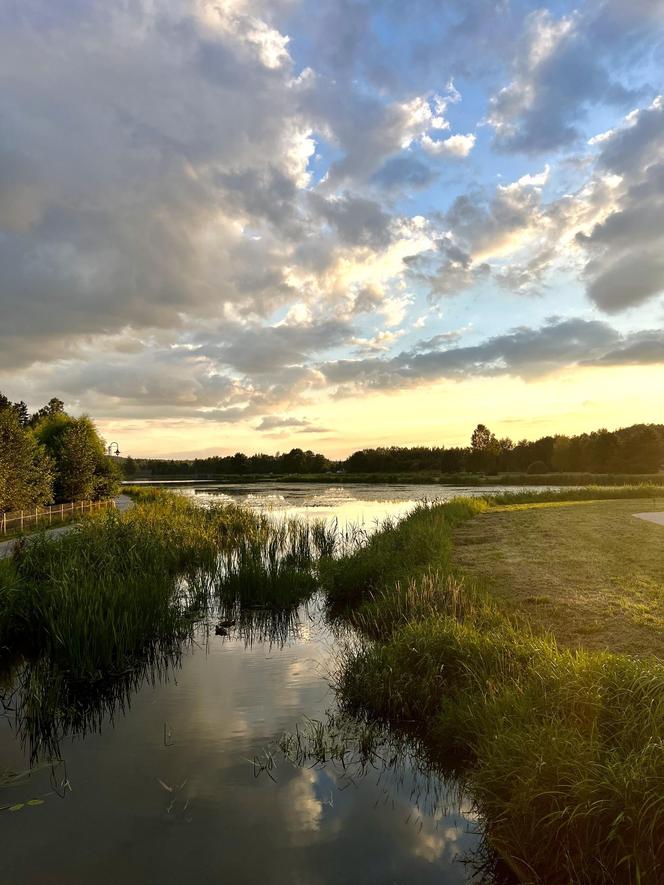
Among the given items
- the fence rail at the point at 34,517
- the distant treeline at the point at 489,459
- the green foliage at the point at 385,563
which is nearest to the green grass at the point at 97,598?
the green foliage at the point at 385,563

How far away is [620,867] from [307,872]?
6.87 ft

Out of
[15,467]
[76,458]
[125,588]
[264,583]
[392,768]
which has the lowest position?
[392,768]

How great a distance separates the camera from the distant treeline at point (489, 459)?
8188 centimetres

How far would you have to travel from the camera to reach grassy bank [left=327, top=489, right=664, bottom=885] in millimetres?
3555

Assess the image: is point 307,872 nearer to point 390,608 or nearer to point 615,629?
point 390,608

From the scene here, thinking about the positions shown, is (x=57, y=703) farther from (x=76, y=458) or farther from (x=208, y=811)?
(x=76, y=458)

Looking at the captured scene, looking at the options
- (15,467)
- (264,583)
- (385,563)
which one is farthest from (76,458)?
(385,563)

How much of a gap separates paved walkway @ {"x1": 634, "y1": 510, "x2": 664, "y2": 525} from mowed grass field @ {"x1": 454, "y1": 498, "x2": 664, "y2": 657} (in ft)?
1.94

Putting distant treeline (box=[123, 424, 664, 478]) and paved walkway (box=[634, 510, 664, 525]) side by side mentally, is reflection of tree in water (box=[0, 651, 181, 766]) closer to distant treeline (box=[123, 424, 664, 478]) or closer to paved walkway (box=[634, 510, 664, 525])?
paved walkway (box=[634, 510, 664, 525])

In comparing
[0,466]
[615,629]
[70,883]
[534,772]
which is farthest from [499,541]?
[0,466]

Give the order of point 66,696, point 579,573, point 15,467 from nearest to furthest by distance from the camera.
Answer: point 66,696 → point 579,573 → point 15,467

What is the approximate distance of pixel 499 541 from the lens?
18172 millimetres

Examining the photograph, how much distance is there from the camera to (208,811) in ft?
15.4

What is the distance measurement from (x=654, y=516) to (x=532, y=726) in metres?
22.3
